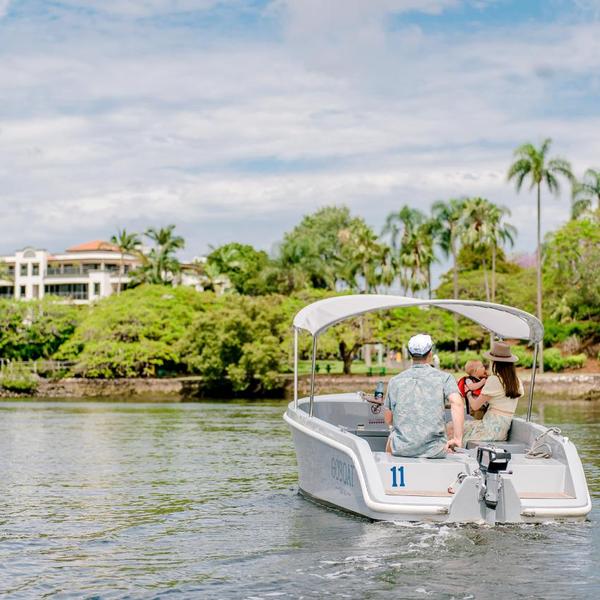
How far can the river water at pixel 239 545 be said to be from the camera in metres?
8.70

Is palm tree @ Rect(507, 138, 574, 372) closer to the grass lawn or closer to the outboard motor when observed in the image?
the grass lawn

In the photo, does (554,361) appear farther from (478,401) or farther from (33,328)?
(478,401)

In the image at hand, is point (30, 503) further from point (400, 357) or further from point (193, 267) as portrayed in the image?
point (193, 267)

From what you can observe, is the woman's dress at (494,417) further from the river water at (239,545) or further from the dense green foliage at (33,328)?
the dense green foliage at (33,328)

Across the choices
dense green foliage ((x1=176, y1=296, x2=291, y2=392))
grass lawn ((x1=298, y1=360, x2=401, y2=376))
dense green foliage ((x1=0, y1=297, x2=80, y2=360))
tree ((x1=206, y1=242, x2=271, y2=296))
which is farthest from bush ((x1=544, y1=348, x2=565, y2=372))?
dense green foliage ((x1=0, y1=297, x2=80, y2=360))

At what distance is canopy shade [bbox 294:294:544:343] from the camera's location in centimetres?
1262

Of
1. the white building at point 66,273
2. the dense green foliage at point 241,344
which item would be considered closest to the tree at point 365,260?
the dense green foliage at point 241,344

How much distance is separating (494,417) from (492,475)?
248 centimetres

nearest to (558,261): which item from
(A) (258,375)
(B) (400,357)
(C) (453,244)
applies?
(C) (453,244)

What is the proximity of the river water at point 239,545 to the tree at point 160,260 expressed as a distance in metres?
66.9

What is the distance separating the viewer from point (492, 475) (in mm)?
10312

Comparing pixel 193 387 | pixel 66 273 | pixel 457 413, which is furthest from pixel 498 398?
pixel 66 273

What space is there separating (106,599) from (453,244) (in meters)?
64.7

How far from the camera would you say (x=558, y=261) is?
67.6 meters
